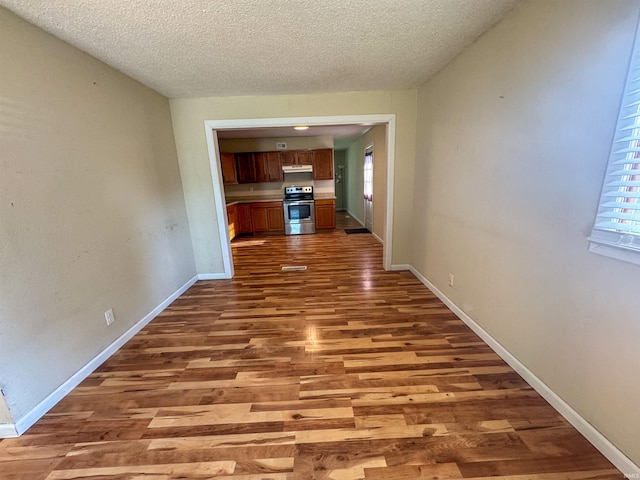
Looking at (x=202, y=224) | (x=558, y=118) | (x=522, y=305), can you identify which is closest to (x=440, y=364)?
(x=522, y=305)

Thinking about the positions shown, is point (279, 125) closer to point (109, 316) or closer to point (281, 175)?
point (109, 316)

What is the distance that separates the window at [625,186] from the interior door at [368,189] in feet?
16.2

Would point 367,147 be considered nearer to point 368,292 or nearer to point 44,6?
point 368,292

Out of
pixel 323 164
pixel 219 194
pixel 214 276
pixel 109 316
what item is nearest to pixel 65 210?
pixel 109 316

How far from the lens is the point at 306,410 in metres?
1.55

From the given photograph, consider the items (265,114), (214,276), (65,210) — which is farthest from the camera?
(214,276)

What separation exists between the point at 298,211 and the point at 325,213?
0.74 m

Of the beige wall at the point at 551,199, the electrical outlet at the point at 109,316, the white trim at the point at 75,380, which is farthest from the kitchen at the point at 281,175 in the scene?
the beige wall at the point at 551,199

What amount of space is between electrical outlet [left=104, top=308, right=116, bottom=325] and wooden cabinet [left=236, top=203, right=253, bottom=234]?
450cm

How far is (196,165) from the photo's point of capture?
339 centimetres

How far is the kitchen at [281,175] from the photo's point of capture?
6523mm

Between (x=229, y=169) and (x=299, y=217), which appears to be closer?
(x=229, y=169)

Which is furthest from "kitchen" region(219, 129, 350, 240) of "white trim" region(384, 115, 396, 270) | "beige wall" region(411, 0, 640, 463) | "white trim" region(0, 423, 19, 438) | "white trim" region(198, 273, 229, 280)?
"white trim" region(0, 423, 19, 438)

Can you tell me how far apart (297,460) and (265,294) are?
2.05 meters
